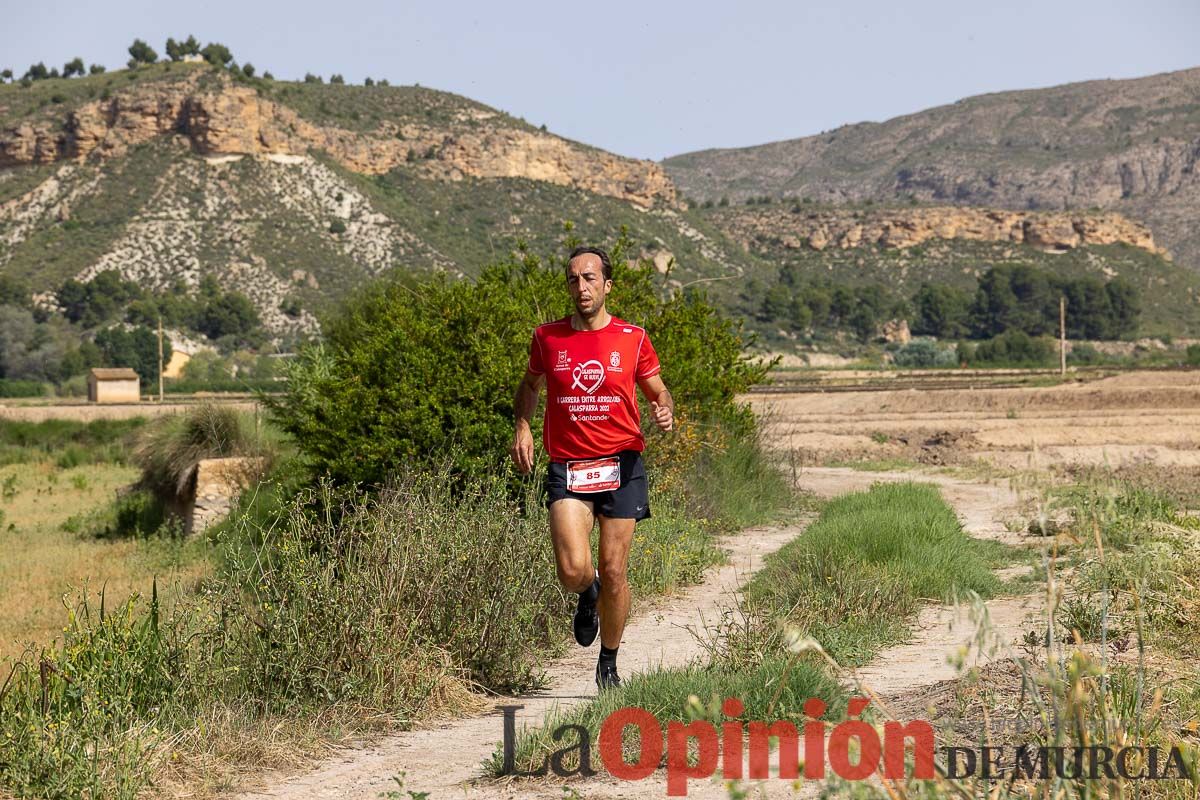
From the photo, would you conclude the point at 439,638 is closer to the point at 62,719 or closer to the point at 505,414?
the point at 62,719

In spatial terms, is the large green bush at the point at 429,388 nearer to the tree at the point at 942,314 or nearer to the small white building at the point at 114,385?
the small white building at the point at 114,385

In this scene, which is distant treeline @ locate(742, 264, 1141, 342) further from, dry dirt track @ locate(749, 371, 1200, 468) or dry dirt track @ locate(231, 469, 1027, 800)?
dry dirt track @ locate(231, 469, 1027, 800)

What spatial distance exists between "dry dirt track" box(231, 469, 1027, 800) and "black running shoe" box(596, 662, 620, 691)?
0.25 m

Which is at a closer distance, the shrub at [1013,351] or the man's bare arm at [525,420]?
the man's bare arm at [525,420]

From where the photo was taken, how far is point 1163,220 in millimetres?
185250

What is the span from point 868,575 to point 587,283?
375 centimetres

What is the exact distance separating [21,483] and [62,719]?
87.4 ft

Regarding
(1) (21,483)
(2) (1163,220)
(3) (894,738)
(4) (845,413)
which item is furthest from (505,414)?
(2) (1163,220)

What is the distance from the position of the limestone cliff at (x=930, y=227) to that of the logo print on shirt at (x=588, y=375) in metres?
130

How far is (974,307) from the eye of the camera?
112 m

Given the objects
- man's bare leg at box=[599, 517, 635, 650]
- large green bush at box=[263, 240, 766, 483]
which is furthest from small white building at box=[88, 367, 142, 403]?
man's bare leg at box=[599, 517, 635, 650]

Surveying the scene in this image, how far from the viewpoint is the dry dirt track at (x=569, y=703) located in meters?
4.91

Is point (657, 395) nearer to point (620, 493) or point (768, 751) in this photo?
point (620, 493)

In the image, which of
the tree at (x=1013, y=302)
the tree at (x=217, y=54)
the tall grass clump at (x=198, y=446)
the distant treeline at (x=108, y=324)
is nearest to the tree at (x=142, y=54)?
the tree at (x=217, y=54)
